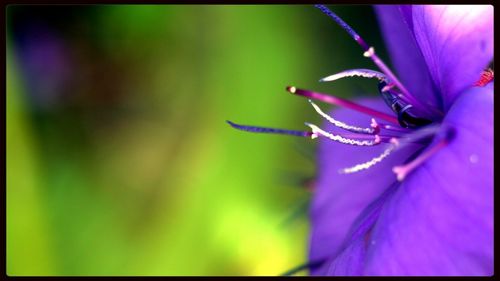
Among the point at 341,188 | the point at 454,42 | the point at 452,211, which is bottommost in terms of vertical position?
the point at 341,188

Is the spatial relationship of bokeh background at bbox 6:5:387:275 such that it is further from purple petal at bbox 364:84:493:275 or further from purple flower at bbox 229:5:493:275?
purple petal at bbox 364:84:493:275

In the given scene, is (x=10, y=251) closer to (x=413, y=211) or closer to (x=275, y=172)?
(x=275, y=172)

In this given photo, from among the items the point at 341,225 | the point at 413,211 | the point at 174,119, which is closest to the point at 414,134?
the point at 413,211

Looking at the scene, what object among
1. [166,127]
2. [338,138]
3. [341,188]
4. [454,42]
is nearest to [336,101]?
[338,138]

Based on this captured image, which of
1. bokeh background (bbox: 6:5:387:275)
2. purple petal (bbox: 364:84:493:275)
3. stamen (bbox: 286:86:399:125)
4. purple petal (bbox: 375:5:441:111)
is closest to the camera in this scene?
purple petal (bbox: 364:84:493:275)

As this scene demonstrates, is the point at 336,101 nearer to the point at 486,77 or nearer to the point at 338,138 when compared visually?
the point at 338,138

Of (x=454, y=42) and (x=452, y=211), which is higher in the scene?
(x=454, y=42)

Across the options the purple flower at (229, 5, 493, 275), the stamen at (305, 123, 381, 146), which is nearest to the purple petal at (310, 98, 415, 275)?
the purple flower at (229, 5, 493, 275)
